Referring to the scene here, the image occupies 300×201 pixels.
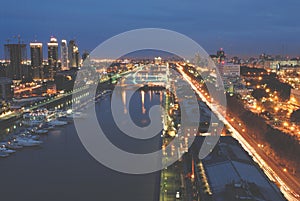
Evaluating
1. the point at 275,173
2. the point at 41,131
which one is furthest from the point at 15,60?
the point at 275,173

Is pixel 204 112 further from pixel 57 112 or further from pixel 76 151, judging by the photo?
pixel 57 112

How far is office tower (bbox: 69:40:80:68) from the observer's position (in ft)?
75.6

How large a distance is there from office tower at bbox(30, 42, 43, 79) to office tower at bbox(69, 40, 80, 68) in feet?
19.1

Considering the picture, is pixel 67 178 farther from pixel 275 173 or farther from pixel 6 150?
pixel 275 173

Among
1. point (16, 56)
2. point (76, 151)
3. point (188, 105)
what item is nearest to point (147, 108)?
point (188, 105)

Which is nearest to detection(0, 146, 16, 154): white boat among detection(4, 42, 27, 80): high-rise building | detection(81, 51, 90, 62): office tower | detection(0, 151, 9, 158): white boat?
detection(0, 151, 9, 158): white boat

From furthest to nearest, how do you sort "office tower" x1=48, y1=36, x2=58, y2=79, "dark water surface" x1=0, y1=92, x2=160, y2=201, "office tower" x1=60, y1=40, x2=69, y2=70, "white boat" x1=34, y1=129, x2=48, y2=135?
1. "office tower" x1=60, y1=40, x2=69, y2=70
2. "office tower" x1=48, y1=36, x2=58, y2=79
3. "white boat" x1=34, y1=129, x2=48, y2=135
4. "dark water surface" x1=0, y1=92, x2=160, y2=201

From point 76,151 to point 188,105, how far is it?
6.92 ft

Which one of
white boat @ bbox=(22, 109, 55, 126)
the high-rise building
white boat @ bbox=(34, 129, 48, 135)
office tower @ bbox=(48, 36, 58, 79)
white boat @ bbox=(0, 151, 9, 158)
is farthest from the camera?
office tower @ bbox=(48, 36, 58, 79)

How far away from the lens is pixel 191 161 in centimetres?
319

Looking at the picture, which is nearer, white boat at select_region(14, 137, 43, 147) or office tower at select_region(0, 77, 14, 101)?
Answer: white boat at select_region(14, 137, 43, 147)

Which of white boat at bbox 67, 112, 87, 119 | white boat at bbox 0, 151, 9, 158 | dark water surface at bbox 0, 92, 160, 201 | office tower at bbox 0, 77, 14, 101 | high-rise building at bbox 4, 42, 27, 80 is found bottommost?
dark water surface at bbox 0, 92, 160, 201

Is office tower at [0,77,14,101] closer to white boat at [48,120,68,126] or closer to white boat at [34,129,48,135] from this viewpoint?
white boat at [48,120,68,126]

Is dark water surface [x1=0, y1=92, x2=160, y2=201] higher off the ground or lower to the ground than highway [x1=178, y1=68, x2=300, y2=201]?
lower
